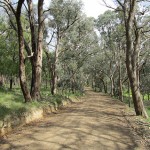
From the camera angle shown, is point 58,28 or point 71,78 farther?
point 71,78

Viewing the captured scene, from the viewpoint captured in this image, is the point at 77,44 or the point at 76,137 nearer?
the point at 76,137

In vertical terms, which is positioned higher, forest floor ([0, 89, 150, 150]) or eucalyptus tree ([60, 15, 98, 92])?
eucalyptus tree ([60, 15, 98, 92])

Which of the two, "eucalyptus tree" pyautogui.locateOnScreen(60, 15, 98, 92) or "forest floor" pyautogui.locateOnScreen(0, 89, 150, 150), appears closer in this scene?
"forest floor" pyautogui.locateOnScreen(0, 89, 150, 150)

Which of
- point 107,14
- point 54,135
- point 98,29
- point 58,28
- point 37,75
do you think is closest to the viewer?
point 54,135

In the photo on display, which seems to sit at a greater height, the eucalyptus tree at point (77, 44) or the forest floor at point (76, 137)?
the eucalyptus tree at point (77, 44)

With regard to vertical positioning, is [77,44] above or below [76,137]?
above

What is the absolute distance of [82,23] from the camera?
45.1m

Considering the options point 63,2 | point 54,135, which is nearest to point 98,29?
point 63,2

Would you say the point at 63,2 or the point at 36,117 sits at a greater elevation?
the point at 63,2

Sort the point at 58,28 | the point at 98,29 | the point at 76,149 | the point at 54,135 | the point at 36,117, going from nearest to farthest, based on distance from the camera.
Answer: the point at 76,149, the point at 54,135, the point at 36,117, the point at 58,28, the point at 98,29

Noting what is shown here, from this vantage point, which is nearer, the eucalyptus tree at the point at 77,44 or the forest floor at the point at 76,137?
the forest floor at the point at 76,137

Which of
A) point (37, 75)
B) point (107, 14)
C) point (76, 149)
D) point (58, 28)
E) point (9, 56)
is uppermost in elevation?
point (107, 14)

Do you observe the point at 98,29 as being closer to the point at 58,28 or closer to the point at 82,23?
the point at 82,23

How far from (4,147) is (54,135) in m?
2.36
